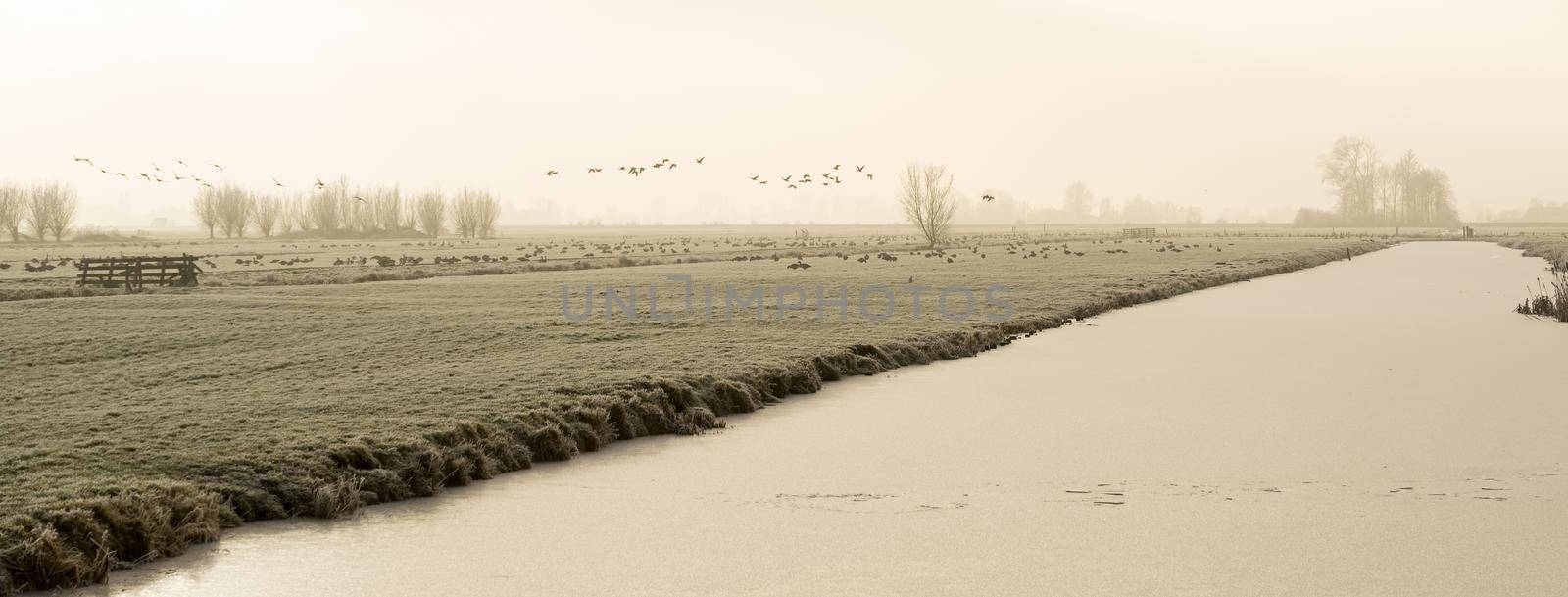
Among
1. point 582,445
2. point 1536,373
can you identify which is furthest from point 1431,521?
point 1536,373

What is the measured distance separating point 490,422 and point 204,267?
5291 centimetres

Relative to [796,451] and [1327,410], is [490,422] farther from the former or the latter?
[1327,410]

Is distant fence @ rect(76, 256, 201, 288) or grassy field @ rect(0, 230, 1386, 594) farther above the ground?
distant fence @ rect(76, 256, 201, 288)

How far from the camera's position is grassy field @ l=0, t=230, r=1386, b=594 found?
400 inches

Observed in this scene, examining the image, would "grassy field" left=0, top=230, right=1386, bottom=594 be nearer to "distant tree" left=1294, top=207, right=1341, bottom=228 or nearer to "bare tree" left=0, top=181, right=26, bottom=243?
"bare tree" left=0, top=181, right=26, bottom=243


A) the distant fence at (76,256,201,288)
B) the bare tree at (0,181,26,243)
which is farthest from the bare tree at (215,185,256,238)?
the distant fence at (76,256,201,288)

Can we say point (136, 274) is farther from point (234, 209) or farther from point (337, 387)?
point (234, 209)

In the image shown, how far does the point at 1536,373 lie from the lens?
19594 millimetres

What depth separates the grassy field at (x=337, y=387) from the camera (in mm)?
10172

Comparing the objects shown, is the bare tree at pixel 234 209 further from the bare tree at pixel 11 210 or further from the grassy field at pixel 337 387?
the grassy field at pixel 337 387

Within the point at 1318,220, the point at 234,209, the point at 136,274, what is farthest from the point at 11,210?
the point at 1318,220

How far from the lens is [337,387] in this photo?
634 inches

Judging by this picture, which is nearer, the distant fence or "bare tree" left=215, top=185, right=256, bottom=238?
the distant fence

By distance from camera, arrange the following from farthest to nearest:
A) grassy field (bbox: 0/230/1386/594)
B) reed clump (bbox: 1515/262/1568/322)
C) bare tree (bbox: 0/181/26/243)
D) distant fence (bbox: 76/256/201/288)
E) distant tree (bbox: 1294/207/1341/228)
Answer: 1. distant tree (bbox: 1294/207/1341/228)
2. bare tree (bbox: 0/181/26/243)
3. distant fence (bbox: 76/256/201/288)
4. reed clump (bbox: 1515/262/1568/322)
5. grassy field (bbox: 0/230/1386/594)
